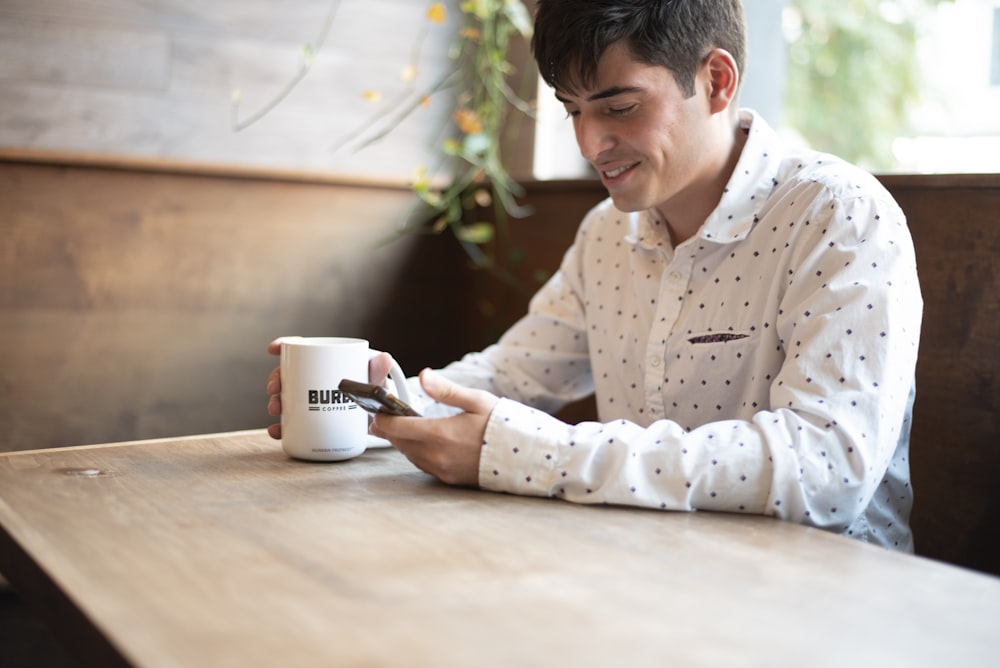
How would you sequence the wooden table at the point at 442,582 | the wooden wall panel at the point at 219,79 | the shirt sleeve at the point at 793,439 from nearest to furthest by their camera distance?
1. the wooden table at the point at 442,582
2. the shirt sleeve at the point at 793,439
3. the wooden wall panel at the point at 219,79

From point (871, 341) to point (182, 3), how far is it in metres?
1.59

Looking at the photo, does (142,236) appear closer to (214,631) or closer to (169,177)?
(169,177)

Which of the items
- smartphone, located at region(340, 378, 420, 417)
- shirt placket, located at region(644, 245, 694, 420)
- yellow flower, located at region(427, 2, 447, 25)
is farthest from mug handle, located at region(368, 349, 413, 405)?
yellow flower, located at region(427, 2, 447, 25)

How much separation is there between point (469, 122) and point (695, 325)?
1.05 metres

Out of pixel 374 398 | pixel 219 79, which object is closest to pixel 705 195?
pixel 374 398

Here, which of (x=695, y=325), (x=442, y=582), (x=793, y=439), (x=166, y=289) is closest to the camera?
(x=442, y=582)

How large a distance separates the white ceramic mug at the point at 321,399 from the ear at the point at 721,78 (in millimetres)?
568

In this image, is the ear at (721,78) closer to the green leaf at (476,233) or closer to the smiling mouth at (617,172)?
the smiling mouth at (617,172)

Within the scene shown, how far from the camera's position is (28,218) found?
1966 mm

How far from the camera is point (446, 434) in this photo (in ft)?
3.43

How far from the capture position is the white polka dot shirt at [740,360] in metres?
1.00

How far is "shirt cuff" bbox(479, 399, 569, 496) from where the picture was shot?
1.02 m

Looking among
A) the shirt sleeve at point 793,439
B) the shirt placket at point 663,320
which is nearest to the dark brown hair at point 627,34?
the shirt placket at point 663,320

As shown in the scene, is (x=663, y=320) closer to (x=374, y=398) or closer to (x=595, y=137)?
(x=595, y=137)
